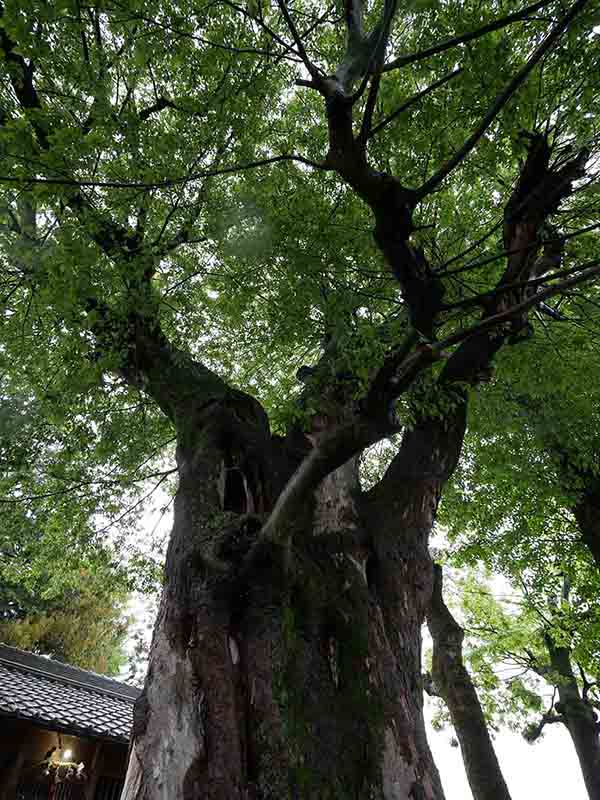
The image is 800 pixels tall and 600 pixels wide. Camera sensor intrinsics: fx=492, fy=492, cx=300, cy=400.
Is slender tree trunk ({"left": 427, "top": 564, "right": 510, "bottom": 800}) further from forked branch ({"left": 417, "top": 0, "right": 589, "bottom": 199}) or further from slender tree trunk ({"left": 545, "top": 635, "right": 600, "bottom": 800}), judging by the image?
slender tree trunk ({"left": 545, "top": 635, "right": 600, "bottom": 800})

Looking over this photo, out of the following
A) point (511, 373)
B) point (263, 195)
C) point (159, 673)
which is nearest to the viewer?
point (159, 673)

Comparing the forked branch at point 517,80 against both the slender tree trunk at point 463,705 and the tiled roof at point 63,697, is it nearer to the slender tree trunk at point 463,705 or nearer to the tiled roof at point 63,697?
the slender tree trunk at point 463,705

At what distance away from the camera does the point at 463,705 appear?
6.34 m

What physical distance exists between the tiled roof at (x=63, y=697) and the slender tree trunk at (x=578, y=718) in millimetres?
8267

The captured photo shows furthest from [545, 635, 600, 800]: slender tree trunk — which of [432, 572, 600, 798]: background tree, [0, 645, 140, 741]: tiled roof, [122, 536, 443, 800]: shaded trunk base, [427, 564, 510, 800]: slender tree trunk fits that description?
[122, 536, 443, 800]: shaded trunk base

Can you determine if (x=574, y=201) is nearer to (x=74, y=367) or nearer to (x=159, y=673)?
(x=74, y=367)

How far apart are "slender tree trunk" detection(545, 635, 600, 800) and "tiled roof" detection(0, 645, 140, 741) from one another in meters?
8.27

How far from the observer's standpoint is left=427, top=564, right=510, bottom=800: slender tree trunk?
19.3 ft

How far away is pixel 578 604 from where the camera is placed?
927 centimetres

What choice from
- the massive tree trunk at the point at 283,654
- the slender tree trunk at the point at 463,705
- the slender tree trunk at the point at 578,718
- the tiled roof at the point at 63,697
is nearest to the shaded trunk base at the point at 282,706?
the massive tree trunk at the point at 283,654

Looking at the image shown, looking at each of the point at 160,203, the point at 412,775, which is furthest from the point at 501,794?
the point at 160,203

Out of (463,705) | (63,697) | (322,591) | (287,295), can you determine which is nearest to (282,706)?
(322,591)

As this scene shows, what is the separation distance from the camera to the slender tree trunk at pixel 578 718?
9078mm

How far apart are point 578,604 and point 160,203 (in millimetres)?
9834
